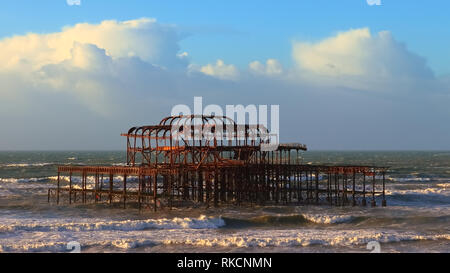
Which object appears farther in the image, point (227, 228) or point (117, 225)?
point (227, 228)

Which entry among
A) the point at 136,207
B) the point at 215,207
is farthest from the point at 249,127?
the point at 136,207

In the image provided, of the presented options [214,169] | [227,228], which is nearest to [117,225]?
[227,228]

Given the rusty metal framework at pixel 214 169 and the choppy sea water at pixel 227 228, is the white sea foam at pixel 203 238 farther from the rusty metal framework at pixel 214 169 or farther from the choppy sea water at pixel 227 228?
the rusty metal framework at pixel 214 169

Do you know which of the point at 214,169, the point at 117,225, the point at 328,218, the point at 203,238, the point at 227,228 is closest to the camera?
the point at 203,238

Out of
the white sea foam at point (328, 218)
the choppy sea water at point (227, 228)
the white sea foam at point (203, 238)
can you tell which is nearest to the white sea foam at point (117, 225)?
the choppy sea water at point (227, 228)

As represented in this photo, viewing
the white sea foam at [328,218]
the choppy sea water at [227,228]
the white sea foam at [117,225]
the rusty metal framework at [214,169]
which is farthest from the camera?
the rusty metal framework at [214,169]

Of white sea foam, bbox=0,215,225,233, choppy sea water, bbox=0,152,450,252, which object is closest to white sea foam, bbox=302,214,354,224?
choppy sea water, bbox=0,152,450,252

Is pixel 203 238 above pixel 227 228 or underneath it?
above

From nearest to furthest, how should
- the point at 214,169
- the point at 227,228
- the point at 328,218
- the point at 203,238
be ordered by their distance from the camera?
the point at 203,238
the point at 227,228
the point at 328,218
the point at 214,169

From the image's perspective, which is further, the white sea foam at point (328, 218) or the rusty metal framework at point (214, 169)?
the rusty metal framework at point (214, 169)

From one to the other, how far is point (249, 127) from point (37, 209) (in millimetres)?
17716

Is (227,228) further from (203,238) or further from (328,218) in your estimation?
(328,218)

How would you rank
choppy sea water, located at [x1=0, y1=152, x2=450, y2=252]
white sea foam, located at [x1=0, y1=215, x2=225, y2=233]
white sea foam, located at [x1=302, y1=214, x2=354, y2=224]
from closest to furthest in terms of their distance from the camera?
choppy sea water, located at [x1=0, y1=152, x2=450, y2=252] → white sea foam, located at [x1=0, y1=215, x2=225, y2=233] → white sea foam, located at [x1=302, y1=214, x2=354, y2=224]

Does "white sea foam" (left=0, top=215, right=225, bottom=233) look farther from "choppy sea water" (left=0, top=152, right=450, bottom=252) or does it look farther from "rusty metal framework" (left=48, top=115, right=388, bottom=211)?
"rusty metal framework" (left=48, top=115, right=388, bottom=211)
